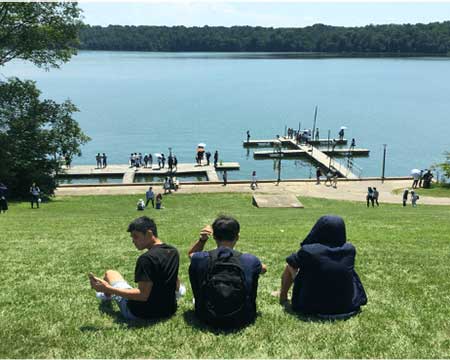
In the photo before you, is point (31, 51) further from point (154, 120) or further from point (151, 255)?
point (154, 120)

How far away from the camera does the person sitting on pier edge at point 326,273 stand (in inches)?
231

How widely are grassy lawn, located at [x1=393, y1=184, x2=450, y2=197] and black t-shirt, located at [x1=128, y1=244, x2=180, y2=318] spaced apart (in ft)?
108

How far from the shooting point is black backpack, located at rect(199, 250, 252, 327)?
5461 millimetres

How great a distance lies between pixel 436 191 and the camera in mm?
36969

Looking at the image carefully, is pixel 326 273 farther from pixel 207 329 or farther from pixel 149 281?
pixel 149 281

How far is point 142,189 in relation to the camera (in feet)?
123

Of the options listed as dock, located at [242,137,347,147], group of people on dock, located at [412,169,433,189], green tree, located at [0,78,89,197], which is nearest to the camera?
green tree, located at [0,78,89,197]

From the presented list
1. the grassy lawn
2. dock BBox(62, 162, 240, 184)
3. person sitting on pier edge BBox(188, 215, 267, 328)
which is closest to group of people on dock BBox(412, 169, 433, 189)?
the grassy lawn

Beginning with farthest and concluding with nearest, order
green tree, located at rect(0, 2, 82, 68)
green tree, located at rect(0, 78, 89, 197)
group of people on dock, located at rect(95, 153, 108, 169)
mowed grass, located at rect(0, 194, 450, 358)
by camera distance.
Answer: group of people on dock, located at rect(95, 153, 108, 169), green tree, located at rect(0, 78, 89, 197), green tree, located at rect(0, 2, 82, 68), mowed grass, located at rect(0, 194, 450, 358)

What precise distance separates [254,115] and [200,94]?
34272 millimetres

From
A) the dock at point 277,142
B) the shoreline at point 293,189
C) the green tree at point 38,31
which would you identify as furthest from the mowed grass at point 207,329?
the dock at point 277,142

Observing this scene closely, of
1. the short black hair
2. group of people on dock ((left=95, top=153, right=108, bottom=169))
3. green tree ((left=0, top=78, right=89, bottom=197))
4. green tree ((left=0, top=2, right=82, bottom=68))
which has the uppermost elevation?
green tree ((left=0, top=2, right=82, bottom=68))

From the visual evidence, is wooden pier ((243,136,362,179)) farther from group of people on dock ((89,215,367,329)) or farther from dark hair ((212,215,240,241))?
dark hair ((212,215,240,241))

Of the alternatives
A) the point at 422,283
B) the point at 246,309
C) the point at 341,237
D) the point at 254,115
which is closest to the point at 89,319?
the point at 246,309
